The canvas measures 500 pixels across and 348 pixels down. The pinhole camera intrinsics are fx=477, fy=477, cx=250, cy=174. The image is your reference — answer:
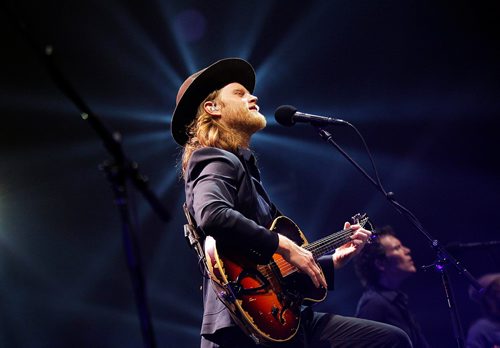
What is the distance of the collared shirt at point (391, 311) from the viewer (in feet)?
16.1

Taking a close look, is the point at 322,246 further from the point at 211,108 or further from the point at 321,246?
the point at 211,108

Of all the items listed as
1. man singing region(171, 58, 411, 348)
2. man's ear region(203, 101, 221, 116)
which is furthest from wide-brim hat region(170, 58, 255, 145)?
man's ear region(203, 101, 221, 116)

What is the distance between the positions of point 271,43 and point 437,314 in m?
4.28

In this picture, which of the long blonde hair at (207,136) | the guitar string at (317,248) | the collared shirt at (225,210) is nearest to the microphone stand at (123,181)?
the collared shirt at (225,210)

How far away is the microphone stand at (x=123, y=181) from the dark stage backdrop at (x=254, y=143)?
4553mm

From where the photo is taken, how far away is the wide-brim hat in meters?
3.33

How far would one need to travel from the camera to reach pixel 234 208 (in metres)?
2.58

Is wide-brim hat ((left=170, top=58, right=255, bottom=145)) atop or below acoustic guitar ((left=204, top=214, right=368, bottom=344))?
atop

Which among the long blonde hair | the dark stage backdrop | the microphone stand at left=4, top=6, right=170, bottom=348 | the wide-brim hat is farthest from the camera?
the dark stage backdrop

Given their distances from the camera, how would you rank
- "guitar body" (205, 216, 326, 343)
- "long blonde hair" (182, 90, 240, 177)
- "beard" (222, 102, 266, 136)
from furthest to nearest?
"beard" (222, 102, 266, 136) < "long blonde hair" (182, 90, 240, 177) < "guitar body" (205, 216, 326, 343)

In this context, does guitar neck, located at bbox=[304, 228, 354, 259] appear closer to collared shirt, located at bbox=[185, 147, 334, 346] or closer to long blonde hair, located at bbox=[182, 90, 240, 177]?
collared shirt, located at bbox=[185, 147, 334, 346]

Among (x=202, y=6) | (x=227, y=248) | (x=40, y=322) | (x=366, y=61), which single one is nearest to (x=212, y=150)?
(x=227, y=248)

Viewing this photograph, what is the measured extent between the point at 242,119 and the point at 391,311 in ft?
9.76

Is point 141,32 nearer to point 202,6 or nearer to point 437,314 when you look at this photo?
point 202,6
